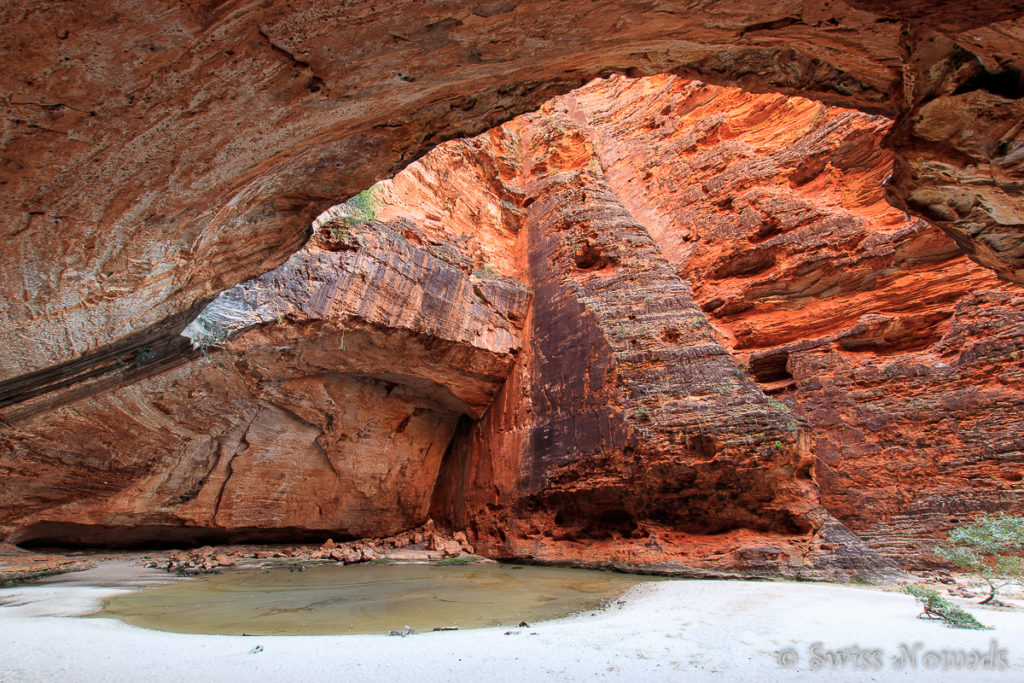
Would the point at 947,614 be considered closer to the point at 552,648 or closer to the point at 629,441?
the point at 552,648

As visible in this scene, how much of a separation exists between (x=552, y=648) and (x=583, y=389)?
18.5 feet

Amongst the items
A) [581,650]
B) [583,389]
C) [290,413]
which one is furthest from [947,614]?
[290,413]

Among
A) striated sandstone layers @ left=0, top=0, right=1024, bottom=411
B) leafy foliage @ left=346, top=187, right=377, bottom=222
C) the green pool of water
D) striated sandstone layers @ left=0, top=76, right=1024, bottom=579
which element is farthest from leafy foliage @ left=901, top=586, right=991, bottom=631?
leafy foliage @ left=346, top=187, right=377, bottom=222

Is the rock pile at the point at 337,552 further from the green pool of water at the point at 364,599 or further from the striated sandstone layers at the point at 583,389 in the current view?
the green pool of water at the point at 364,599

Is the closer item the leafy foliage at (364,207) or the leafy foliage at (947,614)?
the leafy foliage at (947,614)

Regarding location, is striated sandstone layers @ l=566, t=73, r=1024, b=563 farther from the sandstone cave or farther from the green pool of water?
the green pool of water

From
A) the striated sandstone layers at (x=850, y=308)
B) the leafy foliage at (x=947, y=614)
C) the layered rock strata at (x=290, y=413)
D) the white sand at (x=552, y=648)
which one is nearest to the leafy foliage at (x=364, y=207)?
the layered rock strata at (x=290, y=413)

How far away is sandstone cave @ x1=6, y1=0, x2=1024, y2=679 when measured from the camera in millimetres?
1984

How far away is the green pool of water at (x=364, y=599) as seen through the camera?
12.7 feet

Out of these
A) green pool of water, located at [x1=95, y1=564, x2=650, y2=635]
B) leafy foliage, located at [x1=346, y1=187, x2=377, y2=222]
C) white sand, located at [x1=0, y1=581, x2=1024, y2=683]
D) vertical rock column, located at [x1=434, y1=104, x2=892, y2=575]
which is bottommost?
green pool of water, located at [x1=95, y1=564, x2=650, y2=635]

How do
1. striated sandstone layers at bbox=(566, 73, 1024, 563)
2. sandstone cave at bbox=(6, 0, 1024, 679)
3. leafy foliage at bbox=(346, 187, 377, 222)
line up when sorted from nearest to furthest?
sandstone cave at bbox=(6, 0, 1024, 679), striated sandstone layers at bbox=(566, 73, 1024, 563), leafy foliage at bbox=(346, 187, 377, 222)

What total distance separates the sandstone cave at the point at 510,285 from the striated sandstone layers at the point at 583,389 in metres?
0.06

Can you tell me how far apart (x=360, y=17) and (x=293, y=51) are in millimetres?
334

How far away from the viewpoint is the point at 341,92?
7.31 ft
